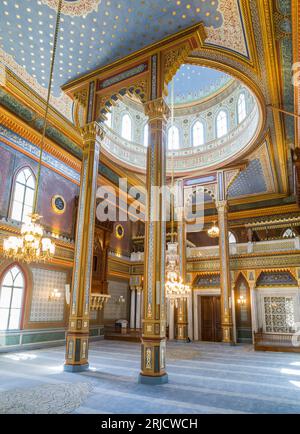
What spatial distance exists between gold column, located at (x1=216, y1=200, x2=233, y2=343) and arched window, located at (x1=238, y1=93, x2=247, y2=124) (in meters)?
3.99

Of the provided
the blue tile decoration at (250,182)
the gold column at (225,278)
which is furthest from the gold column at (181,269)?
the blue tile decoration at (250,182)

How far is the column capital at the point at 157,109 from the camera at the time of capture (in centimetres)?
764

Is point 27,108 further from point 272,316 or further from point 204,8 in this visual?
point 272,316

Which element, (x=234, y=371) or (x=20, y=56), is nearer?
(x=234, y=371)

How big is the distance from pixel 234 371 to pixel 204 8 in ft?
28.2

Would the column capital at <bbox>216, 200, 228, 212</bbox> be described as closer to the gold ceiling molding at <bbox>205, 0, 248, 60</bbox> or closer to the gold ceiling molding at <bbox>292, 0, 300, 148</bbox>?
the gold ceiling molding at <bbox>292, 0, 300, 148</bbox>

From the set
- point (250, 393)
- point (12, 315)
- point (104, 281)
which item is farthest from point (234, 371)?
point (104, 281)

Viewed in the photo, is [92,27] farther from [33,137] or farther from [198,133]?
[198,133]

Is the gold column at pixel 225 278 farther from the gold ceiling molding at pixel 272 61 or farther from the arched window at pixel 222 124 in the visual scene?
the gold ceiling molding at pixel 272 61

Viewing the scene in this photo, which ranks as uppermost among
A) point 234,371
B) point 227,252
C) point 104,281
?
point 227,252

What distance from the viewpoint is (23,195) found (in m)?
11.4

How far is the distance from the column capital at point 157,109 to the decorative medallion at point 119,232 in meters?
10.6

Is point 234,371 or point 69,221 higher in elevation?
point 69,221
